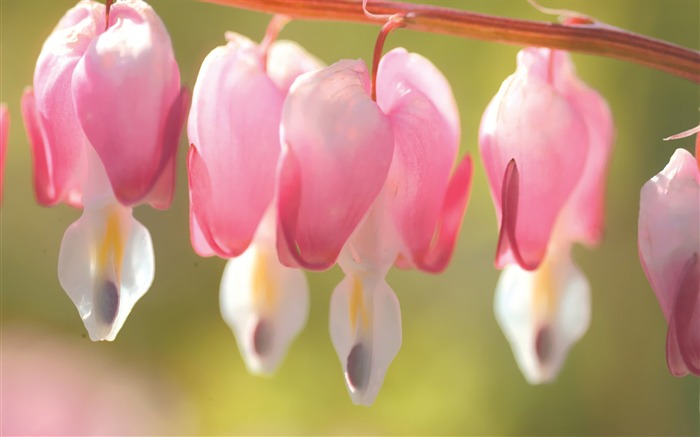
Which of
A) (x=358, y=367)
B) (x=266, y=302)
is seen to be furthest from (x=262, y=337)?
(x=358, y=367)

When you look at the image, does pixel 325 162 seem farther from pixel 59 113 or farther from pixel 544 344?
pixel 544 344

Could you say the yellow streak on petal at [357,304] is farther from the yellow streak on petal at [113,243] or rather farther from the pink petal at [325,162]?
the yellow streak on petal at [113,243]

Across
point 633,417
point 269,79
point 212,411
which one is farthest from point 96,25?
point 633,417

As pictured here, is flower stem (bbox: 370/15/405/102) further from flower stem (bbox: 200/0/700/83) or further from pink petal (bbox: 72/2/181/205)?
pink petal (bbox: 72/2/181/205)

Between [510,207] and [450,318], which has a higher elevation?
[510,207]

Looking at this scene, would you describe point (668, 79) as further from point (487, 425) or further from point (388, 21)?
point (388, 21)

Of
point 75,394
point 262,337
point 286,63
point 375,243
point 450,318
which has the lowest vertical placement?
point 75,394
